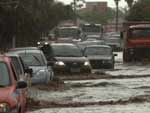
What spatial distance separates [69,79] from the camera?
29609mm

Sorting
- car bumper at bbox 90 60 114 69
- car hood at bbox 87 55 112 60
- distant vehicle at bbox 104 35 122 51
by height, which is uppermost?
car hood at bbox 87 55 112 60

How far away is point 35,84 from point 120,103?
17.6 feet

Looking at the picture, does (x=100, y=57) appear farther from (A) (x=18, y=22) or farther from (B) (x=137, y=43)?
(A) (x=18, y=22)

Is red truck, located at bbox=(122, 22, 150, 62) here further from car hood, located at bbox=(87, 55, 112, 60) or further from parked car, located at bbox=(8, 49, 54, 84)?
parked car, located at bbox=(8, 49, 54, 84)

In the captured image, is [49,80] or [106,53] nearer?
[49,80]

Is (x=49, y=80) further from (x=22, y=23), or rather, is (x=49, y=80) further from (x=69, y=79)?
(x=22, y=23)

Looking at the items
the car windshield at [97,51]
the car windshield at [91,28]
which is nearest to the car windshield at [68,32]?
the car windshield at [91,28]

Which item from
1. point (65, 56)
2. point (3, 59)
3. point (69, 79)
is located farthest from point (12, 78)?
point (65, 56)

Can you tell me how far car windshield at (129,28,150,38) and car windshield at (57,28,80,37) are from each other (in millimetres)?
16680

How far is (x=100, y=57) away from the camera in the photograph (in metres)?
38.9

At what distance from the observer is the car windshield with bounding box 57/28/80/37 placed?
2430 inches

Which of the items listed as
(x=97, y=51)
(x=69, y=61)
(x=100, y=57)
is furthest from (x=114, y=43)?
(x=69, y=61)

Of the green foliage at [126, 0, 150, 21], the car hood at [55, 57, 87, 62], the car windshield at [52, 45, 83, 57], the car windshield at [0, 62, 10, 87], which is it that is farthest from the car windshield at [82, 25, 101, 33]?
the car windshield at [0, 62, 10, 87]

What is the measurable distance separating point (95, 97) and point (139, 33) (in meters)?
24.9
